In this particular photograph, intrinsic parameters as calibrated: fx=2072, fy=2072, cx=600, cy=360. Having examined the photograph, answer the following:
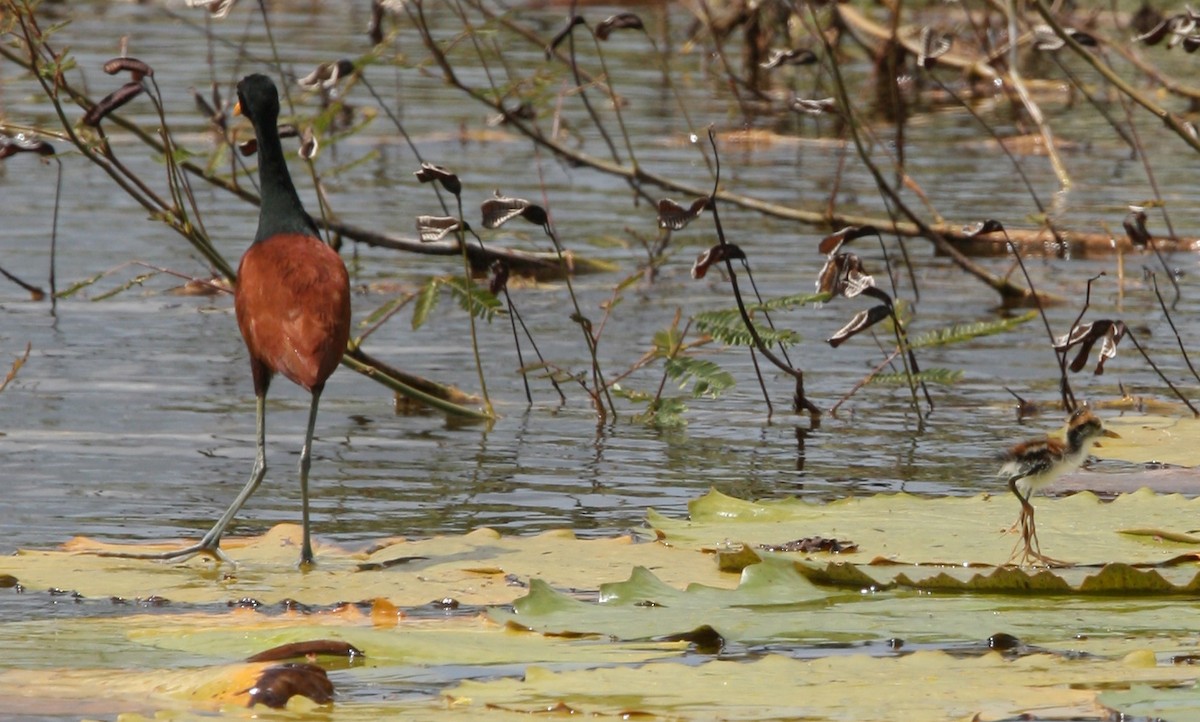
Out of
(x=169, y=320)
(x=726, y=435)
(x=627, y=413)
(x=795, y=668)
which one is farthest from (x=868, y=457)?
(x=169, y=320)

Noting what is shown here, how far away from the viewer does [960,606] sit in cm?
429

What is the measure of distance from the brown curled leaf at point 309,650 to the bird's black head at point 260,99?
223cm

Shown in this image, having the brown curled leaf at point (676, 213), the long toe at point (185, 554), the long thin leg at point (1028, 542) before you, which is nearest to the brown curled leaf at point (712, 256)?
the brown curled leaf at point (676, 213)

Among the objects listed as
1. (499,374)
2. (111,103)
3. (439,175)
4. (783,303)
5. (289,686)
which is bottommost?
(499,374)

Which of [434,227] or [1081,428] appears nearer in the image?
[1081,428]

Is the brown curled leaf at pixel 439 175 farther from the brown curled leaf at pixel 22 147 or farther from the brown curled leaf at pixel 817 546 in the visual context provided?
the brown curled leaf at pixel 817 546

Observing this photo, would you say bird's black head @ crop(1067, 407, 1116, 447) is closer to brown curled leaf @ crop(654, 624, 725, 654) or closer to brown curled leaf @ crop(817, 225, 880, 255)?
brown curled leaf @ crop(654, 624, 725, 654)

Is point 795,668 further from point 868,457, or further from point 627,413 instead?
point 627,413

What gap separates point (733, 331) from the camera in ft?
23.5

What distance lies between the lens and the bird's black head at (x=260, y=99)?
5820mm

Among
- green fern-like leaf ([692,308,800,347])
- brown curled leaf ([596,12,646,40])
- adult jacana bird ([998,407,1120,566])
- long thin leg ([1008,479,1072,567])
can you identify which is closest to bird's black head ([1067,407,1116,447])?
adult jacana bird ([998,407,1120,566])

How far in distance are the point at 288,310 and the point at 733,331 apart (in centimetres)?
235

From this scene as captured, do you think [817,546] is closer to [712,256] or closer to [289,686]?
[289,686]

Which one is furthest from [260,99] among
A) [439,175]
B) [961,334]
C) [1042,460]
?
[961,334]
